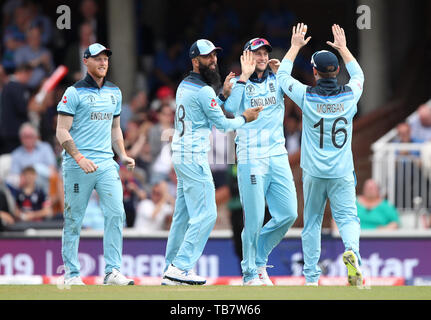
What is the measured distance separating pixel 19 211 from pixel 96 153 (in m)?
5.74

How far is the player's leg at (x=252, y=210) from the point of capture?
11.5 metres

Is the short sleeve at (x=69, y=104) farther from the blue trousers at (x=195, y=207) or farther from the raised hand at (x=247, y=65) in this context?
the raised hand at (x=247, y=65)

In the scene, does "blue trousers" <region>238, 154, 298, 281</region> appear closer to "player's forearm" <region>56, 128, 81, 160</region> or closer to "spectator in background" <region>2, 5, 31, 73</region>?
"player's forearm" <region>56, 128, 81, 160</region>

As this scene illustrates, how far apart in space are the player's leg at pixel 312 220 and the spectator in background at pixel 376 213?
4.69m

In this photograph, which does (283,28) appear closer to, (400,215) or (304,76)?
(304,76)

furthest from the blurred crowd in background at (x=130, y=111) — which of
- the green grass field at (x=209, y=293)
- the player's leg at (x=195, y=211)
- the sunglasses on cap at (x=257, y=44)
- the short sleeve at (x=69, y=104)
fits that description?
the green grass field at (x=209, y=293)

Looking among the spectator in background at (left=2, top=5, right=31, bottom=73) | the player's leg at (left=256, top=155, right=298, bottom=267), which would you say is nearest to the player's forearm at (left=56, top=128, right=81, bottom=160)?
the player's leg at (left=256, top=155, right=298, bottom=267)

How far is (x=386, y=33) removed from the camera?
19.6m

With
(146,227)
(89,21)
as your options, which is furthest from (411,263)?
(89,21)

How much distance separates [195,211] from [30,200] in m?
6.22

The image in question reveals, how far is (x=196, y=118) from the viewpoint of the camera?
36.5ft

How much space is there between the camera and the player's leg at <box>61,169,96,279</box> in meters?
11.3

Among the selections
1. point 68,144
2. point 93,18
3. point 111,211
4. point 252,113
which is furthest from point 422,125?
point 68,144

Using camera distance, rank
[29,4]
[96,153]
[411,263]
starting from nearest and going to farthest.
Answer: [96,153] < [411,263] < [29,4]
